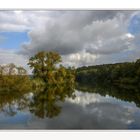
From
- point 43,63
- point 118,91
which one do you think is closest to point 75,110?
point 118,91

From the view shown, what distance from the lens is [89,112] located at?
2516cm

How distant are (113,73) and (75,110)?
574 mm

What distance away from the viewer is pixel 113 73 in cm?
2520

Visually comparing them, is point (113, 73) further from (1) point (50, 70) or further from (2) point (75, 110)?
(1) point (50, 70)

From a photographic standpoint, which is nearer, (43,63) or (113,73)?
(113,73)

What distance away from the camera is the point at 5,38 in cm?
2516

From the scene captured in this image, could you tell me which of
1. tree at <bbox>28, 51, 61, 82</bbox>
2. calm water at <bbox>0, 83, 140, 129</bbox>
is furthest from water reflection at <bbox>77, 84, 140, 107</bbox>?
tree at <bbox>28, 51, 61, 82</bbox>

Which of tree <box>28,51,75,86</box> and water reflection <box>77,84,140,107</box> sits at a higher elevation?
tree <box>28,51,75,86</box>

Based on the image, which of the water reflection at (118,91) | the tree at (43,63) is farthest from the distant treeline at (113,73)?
the tree at (43,63)

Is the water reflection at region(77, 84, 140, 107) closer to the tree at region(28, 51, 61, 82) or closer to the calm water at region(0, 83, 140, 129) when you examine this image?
the calm water at region(0, 83, 140, 129)

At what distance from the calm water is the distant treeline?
0.09 metres

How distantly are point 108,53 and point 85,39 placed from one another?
293 mm

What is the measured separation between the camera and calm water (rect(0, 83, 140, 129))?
25.1m

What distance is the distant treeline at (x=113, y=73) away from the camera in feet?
82.5
